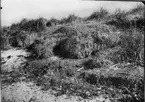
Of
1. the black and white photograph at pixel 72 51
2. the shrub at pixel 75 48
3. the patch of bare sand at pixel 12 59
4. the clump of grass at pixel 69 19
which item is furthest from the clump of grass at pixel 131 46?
the patch of bare sand at pixel 12 59

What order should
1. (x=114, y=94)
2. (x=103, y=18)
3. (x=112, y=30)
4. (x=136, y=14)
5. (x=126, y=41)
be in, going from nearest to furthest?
(x=114, y=94) < (x=126, y=41) < (x=112, y=30) < (x=136, y=14) < (x=103, y=18)

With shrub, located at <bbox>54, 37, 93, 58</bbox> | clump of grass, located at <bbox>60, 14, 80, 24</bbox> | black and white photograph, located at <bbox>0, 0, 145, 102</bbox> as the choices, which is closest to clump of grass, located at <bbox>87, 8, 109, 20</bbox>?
black and white photograph, located at <bbox>0, 0, 145, 102</bbox>

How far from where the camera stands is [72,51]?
444cm

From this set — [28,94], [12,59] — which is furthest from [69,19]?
[28,94]

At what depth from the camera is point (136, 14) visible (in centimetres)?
534

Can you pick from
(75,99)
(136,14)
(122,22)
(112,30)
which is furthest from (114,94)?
(136,14)

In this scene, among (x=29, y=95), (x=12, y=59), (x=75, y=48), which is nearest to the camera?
(x=29, y=95)

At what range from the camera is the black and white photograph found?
3590 millimetres

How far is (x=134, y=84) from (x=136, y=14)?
7.79 feet

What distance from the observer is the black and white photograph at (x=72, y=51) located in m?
3.59

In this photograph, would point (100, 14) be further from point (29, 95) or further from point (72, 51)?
point (29, 95)

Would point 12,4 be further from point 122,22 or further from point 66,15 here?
point 122,22

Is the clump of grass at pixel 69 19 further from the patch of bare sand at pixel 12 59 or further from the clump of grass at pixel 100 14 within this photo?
the patch of bare sand at pixel 12 59

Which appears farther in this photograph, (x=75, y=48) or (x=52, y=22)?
(x=52, y=22)
